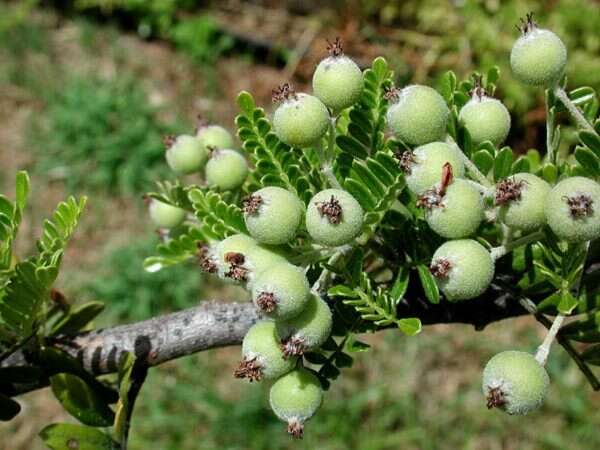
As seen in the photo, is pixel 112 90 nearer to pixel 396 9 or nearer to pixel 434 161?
pixel 396 9

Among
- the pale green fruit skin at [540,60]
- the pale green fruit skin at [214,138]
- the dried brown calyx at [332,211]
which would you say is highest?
the pale green fruit skin at [540,60]

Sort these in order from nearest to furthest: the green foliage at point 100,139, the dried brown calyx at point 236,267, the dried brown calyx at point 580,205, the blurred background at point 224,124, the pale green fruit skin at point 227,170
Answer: the dried brown calyx at point 580,205
the dried brown calyx at point 236,267
the pale green fruit skin at point 227,170
the blurred background at point 224,124
the green foliage at point 100,139

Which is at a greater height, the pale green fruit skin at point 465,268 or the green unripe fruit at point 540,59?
the green unripe fruit at point 540,59

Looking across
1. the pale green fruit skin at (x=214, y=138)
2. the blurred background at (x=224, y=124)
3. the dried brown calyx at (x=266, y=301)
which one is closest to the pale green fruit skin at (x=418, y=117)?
the dried brown calyx at (x=266, y=301)

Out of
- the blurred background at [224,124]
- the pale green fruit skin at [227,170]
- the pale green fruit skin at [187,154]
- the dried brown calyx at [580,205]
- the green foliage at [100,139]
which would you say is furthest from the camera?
the green foliage at [100,139]

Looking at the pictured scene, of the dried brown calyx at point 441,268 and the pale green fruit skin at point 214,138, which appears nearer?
the dried brown calyx at point 441,268

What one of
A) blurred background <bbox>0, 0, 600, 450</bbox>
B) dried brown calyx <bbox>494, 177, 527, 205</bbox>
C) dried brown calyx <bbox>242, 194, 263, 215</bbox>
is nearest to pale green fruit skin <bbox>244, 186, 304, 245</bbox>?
dried brown calyx <bbox>242, 194, 263, 215</bbox>

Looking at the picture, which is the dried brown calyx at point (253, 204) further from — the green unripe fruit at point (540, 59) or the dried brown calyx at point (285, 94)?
the green unripe fruit at point (540, 59)
